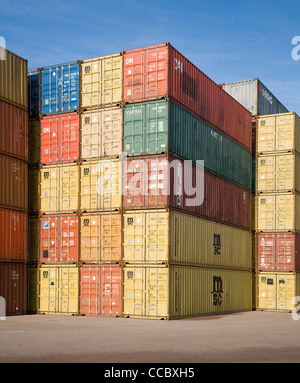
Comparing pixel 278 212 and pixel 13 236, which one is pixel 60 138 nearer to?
pixel 13 236

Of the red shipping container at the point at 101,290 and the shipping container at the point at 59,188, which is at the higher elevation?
the shipping container at the point at 59,188

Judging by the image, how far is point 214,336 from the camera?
1731 centimetres

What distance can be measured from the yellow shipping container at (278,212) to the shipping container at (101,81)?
42.8 feet

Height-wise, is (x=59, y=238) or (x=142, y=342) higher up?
(x=59, y=238)

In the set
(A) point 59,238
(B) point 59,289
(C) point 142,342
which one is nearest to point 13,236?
(A) point 59,238

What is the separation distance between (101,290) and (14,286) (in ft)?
14.6

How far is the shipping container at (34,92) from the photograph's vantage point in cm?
2856

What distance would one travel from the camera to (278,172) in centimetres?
3422

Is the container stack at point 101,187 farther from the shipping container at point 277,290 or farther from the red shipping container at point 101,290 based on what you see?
the shipping container at point 277,290

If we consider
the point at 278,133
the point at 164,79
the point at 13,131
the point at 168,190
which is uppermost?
the point at 164,79

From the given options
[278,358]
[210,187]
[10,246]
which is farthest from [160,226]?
[278,358]

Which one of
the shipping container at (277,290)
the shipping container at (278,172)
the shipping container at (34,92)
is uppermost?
the shipping container at (34,92)

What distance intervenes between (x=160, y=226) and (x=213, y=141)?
7.64m

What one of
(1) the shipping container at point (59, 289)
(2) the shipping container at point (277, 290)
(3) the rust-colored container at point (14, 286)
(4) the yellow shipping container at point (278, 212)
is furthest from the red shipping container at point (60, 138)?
(2) the shipping container at point (277, 290)
